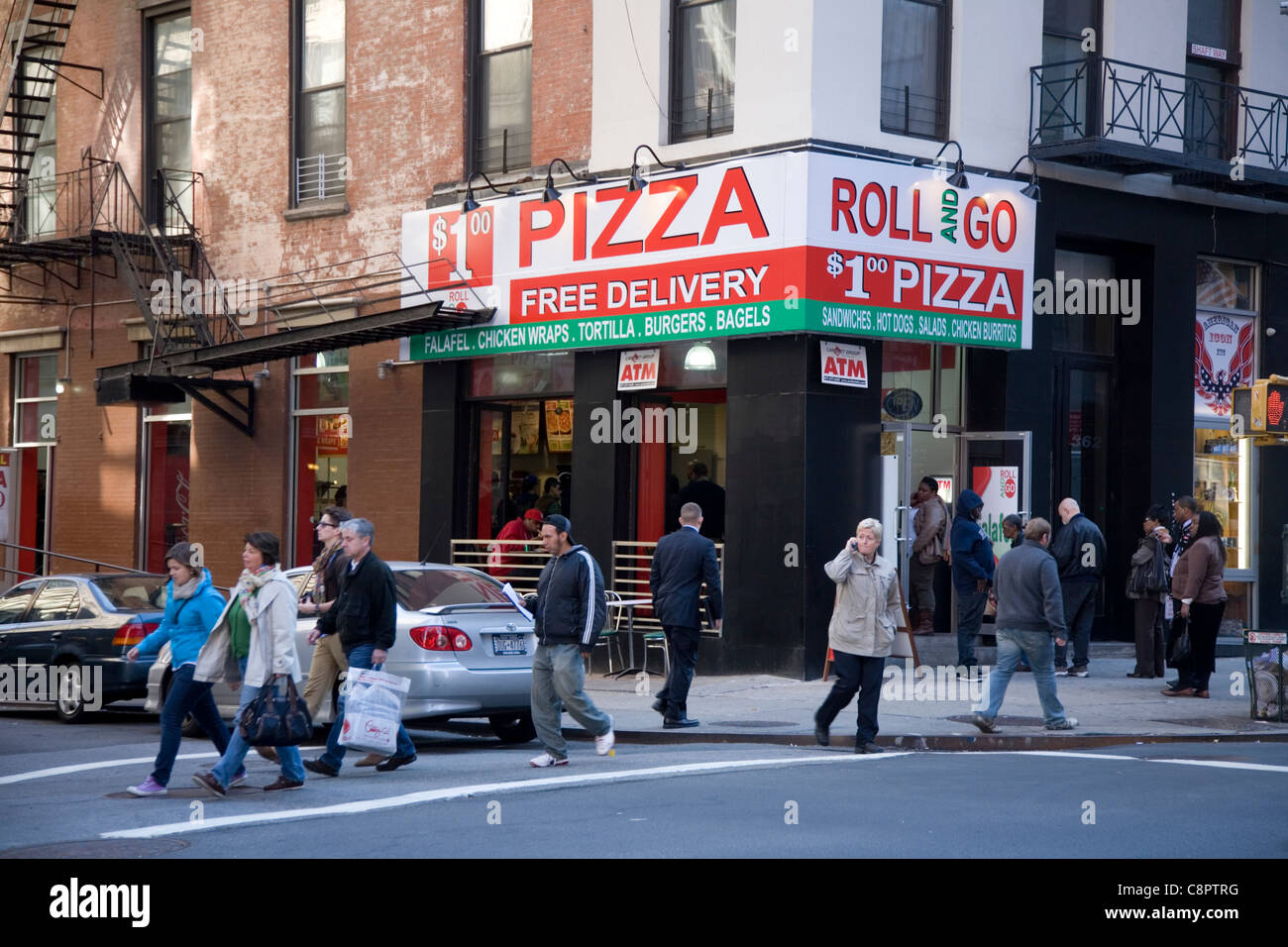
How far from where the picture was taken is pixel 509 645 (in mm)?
13359

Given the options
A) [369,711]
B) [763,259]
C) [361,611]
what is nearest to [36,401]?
[763,259]

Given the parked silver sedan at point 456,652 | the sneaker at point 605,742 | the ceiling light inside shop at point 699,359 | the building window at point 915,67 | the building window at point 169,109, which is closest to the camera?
the sneaker at point 605,742

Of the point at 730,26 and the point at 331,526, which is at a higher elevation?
the point at 730,26

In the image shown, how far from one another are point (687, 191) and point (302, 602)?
6702 mm

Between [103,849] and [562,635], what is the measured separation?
419 centimetres

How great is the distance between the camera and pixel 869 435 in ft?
58.1

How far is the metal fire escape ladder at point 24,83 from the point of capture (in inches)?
979

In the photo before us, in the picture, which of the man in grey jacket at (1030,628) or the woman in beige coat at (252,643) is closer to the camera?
the woman in beige coat at (252,643)

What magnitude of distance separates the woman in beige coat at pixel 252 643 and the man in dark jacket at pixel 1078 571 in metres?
10.2

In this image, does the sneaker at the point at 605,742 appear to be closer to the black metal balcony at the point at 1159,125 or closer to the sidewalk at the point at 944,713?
the sidewalk at the point at 944,713

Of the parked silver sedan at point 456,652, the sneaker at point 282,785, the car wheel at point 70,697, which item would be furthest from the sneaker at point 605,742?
the car wheel at point 70,697

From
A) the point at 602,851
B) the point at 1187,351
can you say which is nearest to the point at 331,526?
the point at 602,851

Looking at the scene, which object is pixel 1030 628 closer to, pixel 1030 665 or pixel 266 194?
pixel 1030 665
